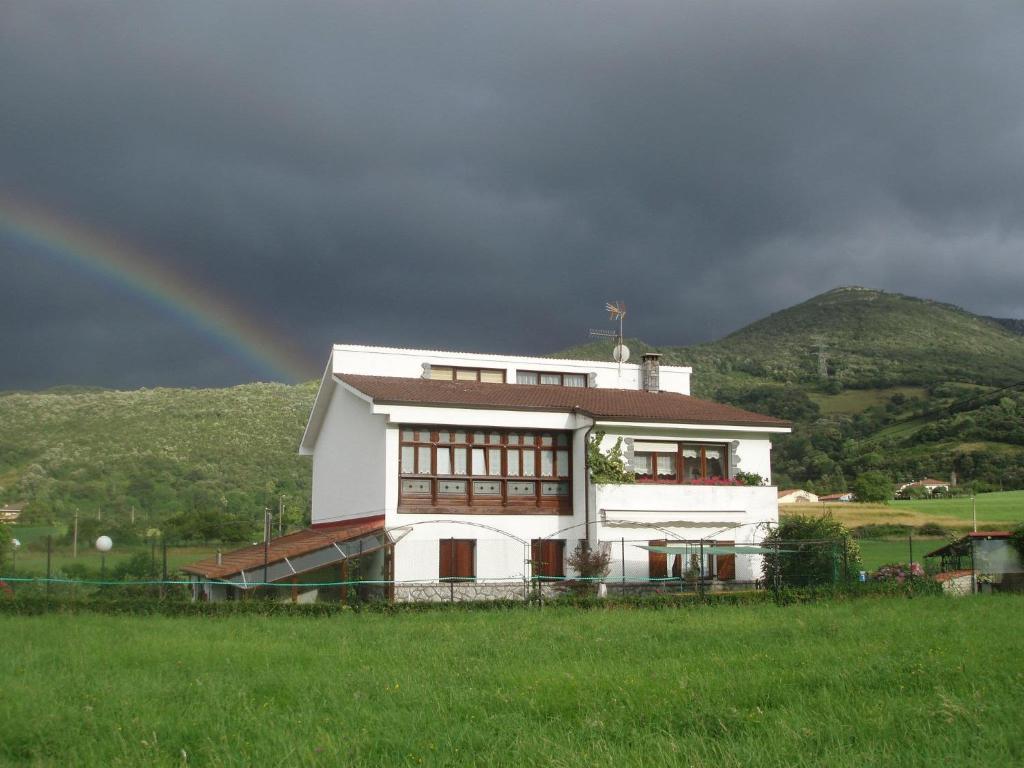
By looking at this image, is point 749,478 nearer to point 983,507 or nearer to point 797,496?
point 983,507

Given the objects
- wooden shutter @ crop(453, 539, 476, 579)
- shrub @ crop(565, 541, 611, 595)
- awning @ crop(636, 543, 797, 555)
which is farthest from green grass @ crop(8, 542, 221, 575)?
awning @ crop(636, 543, 797, 555)

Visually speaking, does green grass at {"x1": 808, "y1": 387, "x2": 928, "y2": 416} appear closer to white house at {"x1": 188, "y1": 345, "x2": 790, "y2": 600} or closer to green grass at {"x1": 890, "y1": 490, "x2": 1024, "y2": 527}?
green grass at {"x1": 890, "y1": 490, "x2": 1024, "y2": 527}

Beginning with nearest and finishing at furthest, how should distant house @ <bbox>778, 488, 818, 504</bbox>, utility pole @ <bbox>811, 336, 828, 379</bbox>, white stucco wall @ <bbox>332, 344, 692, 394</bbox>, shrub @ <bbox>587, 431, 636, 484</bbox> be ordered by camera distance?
shrub @ <bbox>587, 431, 636, 484</bbox> → white stucco wall @ <bbox>332, 344, 692, 394</bbox> → distant house @ <bbox>778, 488, 818, 504</bbox> → utility pole @ <bbox>811, 336, 828, 379</bbox>

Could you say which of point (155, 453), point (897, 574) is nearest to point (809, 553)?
point (897, 574)

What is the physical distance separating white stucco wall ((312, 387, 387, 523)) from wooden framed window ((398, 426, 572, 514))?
3.44 feet

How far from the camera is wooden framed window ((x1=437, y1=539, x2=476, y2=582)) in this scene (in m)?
27.1

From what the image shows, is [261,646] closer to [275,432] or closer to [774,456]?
[275,432]

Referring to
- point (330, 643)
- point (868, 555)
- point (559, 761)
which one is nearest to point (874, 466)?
point (868, 555)

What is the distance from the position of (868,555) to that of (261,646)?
39.2 meters

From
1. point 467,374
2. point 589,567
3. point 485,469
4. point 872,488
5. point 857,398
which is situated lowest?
point 589,567

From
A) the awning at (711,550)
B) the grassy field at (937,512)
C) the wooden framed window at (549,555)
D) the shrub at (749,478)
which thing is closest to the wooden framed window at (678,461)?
the shrub at (749,478)

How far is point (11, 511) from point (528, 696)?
5266 cm

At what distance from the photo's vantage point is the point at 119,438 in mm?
72125

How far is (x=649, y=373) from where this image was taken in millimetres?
36375
